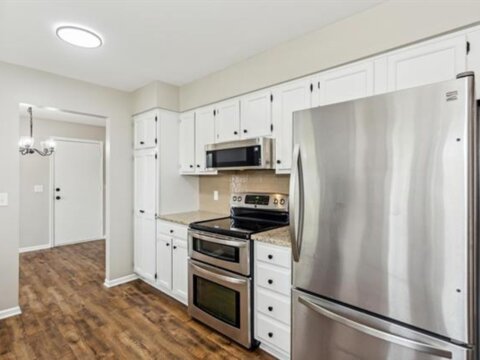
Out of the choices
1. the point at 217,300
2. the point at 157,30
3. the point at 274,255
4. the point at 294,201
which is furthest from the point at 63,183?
the point at 294,201

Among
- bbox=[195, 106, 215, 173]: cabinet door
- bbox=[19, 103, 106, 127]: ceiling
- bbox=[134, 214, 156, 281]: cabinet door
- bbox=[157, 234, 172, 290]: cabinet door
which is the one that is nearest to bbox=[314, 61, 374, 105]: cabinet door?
bbox=[195, 106, 215, 173]: cabinet door

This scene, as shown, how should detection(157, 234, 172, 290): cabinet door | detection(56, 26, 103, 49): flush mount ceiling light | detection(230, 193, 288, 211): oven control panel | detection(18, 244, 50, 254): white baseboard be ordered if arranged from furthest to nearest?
1. detection(18, 244, 50, 254): white baseboard
2. detection(157, 234, 172, 290): cabinet door
3. detection(230, 193, 288, 211): oven control panel
4. detection(56, 26, 103, 49): flush mount ceiling light

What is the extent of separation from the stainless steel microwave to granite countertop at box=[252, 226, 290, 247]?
598 mm

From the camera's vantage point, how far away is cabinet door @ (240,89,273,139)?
8.37 ft

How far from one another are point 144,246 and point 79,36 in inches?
92.9

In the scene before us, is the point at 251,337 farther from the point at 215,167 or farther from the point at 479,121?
the point at 479,121

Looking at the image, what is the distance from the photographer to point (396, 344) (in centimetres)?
129

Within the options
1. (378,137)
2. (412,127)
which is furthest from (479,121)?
(378,137)

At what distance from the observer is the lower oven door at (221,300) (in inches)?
85.2

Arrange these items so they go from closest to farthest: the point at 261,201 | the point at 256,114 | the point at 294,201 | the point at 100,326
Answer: the point at 294,201 < the point at 100,326 < the point at 256,114 < the point at 261,201

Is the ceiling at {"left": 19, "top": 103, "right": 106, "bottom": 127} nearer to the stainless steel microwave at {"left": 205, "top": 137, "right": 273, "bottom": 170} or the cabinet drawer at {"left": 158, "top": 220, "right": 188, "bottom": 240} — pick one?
the cabinet drawer at {"left": 158, "top": 220, "right": 188, "bottom": 240}

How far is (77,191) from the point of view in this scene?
555 centimetres

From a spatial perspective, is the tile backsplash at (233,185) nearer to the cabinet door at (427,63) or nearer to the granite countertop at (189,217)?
the granite countertop at (189,217)

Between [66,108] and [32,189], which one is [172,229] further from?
[32,189]
